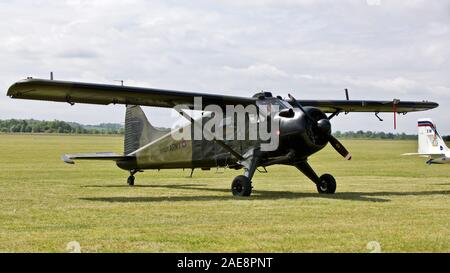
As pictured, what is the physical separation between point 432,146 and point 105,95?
1476cm

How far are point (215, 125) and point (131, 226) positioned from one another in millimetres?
7789

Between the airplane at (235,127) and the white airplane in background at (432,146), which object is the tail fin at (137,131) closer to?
the airplane at (235,127)

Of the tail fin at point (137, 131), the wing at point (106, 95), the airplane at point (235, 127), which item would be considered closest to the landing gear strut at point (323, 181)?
the airplane at point (235, 127)

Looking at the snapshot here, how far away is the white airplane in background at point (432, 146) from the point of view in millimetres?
25844

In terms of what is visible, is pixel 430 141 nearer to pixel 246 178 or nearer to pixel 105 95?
pixel 246 178

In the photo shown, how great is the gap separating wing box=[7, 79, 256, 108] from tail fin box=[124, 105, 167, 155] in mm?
3982

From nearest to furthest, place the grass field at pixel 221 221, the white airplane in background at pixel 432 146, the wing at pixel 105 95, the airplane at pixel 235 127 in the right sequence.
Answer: the grass field at pixel 221 221, the wing at pixel 105 95, the airplane at pixel 235 127, the white airplane in background at pixel 432 146

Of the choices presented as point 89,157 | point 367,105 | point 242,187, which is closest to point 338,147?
point 242,187

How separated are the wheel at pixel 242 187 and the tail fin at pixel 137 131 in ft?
17.3

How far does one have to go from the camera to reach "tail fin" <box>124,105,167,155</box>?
72.3 feet

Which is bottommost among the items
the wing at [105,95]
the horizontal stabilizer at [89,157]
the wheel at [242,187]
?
the wheel at [242,187]

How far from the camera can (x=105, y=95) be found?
16.6 metres
